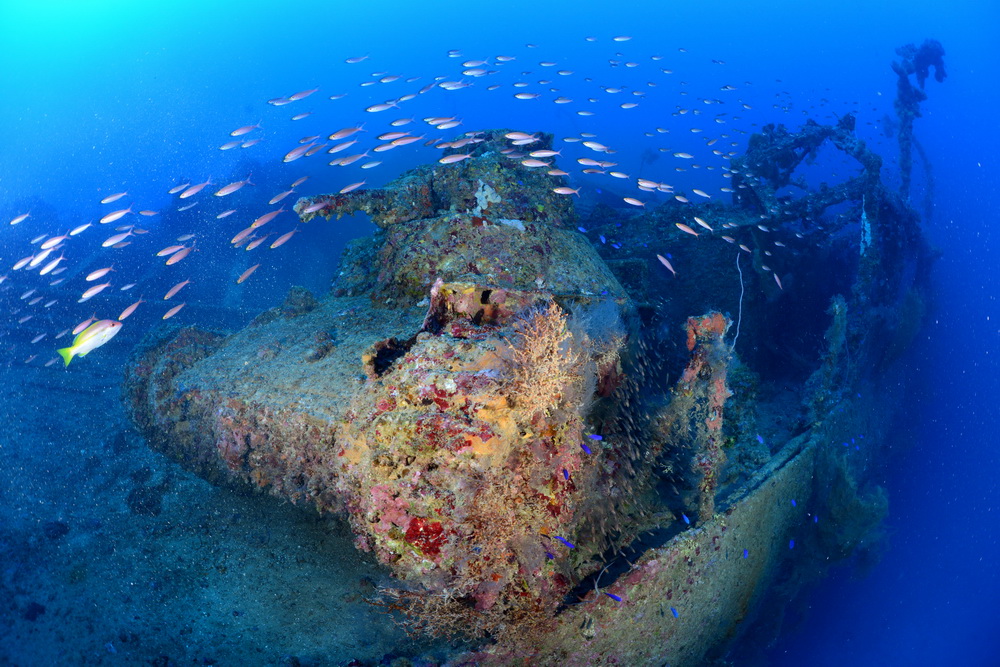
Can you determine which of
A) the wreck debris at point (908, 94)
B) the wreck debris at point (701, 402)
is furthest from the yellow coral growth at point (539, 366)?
the wreck debris at point (908, 94)

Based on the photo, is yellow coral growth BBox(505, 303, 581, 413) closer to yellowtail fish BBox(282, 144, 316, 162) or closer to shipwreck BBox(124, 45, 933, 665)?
shipwreck BBox(124, 45, 933, 665)

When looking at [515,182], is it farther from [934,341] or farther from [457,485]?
[934,341]

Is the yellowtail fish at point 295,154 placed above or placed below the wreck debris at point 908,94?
above

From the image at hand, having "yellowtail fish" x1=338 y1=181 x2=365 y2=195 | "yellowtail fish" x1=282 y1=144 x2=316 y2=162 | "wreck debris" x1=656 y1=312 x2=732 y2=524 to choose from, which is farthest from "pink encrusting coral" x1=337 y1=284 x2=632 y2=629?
"yellowtail fish" x1=282 y1=144 x2=316 y2=162

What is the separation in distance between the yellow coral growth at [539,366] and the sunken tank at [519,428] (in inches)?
0.6

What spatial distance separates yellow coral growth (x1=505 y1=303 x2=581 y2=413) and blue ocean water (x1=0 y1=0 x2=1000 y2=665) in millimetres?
4022

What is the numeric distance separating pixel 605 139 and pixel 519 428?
57609 millimetres

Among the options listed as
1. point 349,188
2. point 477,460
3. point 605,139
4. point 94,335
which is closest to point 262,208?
point 349,188

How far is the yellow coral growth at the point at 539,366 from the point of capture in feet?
9.10

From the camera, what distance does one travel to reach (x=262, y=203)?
2092cm

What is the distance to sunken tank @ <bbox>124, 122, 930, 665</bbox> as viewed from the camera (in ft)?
9.12

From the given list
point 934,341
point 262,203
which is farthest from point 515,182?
point 934,341

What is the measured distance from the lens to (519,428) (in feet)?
9.24

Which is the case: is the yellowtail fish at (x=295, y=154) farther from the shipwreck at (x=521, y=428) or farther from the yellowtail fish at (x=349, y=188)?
the shipwreck at (x=521, y=428)
